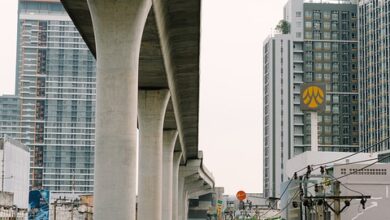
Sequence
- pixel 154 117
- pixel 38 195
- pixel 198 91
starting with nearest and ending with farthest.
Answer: pixel 154 117
pixel 198 91
pixel 38 195

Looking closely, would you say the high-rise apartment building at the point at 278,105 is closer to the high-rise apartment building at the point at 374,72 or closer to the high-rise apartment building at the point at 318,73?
the high-rise apartment building at the point at 318,73

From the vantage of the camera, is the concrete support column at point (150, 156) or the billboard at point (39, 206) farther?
the billboard at point (39, 206)

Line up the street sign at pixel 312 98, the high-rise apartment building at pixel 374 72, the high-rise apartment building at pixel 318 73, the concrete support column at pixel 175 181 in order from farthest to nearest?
the high-rise apartment building at pixel 318 73 → the high-rise apartment building at pixel 374 72 → the street sign at pixel 312 98 → the concrete support column at pixel 175 181

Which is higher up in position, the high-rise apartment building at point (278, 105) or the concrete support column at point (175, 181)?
the high-rise apartment building at point (278, 105)

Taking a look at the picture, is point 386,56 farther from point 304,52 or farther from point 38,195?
point 38,195

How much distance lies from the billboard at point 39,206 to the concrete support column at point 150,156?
69732 mm

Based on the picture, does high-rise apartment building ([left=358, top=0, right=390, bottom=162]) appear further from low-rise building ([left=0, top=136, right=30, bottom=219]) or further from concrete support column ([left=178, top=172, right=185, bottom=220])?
low-rise building ([left=0, top=136, right=30, bottom=219])

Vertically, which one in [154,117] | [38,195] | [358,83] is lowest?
[38,195]

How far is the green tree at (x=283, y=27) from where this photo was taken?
194 meters

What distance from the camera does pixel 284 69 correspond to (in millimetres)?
190125

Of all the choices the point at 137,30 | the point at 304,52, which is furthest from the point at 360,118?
the point at 137,30

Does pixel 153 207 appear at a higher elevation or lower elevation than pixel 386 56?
lower

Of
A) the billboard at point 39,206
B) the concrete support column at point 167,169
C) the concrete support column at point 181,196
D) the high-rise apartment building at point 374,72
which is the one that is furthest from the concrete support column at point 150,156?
the high-rise apartment building at point 374,72

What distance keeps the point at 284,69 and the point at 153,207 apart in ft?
462
